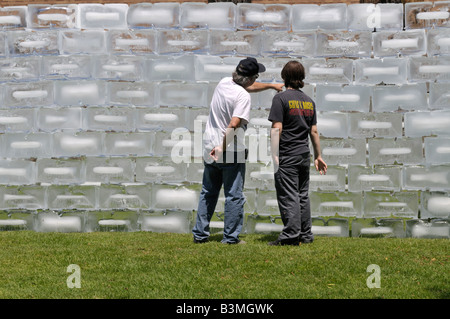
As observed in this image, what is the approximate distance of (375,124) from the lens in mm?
6727

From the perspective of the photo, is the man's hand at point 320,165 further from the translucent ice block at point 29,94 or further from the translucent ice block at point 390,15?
the translucent ice block at point 29,94

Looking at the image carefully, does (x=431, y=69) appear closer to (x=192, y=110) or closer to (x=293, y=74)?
(x=293, y=74)

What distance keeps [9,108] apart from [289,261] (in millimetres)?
3649

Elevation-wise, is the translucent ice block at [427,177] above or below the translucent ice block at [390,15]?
below

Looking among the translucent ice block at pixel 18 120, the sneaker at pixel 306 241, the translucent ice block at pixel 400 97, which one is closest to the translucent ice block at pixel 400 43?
the translucent ice block at pixel 400 97

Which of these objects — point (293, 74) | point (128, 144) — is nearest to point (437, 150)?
point (293, 74)

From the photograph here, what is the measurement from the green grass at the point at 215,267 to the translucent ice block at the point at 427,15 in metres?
2.23

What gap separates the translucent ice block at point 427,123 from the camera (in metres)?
6.66

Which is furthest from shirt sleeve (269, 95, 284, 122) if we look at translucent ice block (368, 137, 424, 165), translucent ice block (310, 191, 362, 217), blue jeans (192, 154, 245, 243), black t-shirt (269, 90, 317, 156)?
translucent ice block (368, 137, 424, 165)

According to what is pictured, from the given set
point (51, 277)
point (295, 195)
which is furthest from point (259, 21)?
point (51, 277)

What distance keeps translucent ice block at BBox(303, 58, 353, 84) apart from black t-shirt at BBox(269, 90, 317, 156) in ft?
2.63

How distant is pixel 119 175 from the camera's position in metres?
6.91
